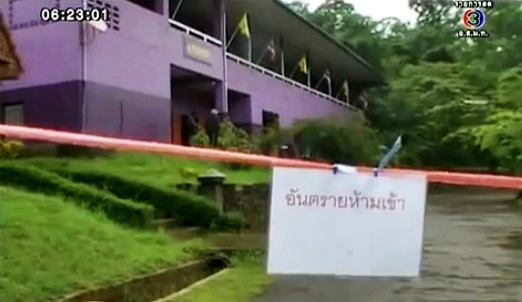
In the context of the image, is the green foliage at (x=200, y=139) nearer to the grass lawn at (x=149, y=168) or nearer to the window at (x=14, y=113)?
the grass lawn at (x=149, y=168)

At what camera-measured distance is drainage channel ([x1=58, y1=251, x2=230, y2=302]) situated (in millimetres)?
4398

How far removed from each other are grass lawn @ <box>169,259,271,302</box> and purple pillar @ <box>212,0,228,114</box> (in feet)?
13.2

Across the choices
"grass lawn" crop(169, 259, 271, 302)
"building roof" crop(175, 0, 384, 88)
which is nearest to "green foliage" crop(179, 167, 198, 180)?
"grass lawn" crop(169, 259, 271, 302)

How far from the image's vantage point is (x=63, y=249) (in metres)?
4.88

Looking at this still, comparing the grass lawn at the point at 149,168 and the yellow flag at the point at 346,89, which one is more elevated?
the yellow flag at the point at 346,89

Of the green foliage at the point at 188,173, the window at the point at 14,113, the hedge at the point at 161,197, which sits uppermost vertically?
the window at the point at 14,113

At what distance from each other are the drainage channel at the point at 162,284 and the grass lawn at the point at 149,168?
3.00ft

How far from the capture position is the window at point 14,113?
7.17 metres

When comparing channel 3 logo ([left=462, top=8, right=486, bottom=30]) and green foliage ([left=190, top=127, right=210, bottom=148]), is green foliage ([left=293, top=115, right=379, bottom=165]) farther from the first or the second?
channel 3 logo ([left=462, top=8, right=486, bottom=30])

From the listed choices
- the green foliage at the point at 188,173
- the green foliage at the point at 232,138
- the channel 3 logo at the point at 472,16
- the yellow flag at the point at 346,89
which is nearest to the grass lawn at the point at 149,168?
the green foliage at the point at 188,173

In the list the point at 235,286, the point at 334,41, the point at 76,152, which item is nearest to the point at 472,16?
the point at 235,286

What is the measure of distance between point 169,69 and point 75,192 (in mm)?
2879

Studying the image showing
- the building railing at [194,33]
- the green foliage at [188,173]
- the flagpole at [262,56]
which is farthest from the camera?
the flagpole at [262,56]

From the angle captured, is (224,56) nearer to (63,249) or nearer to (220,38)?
(220,38)
